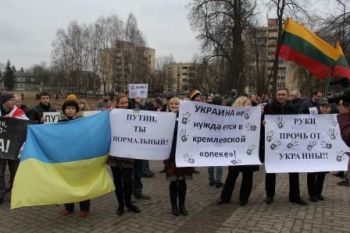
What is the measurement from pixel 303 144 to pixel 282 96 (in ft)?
2.98

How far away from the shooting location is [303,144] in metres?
8.27

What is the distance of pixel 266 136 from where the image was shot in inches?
322

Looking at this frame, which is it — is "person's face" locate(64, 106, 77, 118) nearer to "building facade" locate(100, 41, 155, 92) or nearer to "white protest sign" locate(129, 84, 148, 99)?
"white protest sign" locate(129, 84, 148, 99)

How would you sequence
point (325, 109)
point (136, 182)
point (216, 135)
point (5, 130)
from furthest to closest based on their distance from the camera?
1. point (325, 109)
2. point (136, 182)
3. point (5, 130)
4. point (216, 135)

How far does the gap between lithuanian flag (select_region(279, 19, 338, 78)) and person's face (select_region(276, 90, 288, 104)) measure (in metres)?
0.77

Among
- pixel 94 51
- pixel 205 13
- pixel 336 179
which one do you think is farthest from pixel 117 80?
pixel 336 179

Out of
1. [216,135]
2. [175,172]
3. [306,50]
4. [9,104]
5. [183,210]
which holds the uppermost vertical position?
[306,50]

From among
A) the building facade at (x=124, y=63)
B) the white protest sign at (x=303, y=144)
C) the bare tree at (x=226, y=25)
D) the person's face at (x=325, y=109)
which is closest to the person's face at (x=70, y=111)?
the white protest sign at (x=303, y=144)

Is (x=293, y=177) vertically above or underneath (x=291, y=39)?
underneath

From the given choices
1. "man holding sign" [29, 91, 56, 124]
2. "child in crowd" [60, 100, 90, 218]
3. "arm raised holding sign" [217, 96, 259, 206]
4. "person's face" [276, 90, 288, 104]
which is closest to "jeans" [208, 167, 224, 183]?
"arm raised holding sign" [217, 96, 259, 206]

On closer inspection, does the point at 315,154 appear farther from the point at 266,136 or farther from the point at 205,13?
the point at 205,13

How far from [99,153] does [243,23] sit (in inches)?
1430

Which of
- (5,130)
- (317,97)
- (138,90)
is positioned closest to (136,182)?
(5,130)

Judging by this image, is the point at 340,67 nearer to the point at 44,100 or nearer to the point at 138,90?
the point at 44,100
